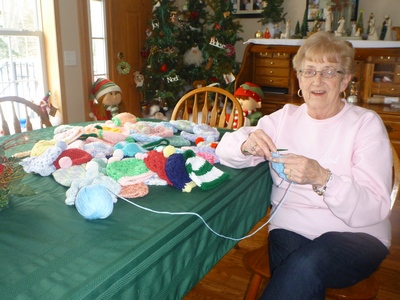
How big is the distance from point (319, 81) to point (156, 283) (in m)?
0.88

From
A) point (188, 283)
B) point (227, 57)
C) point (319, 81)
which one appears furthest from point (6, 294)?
point (227, 57)

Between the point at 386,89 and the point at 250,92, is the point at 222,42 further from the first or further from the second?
the point at 386,89

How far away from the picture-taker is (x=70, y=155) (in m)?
1.23

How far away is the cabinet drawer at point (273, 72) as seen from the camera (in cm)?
389

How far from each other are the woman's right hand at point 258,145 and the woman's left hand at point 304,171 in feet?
0.36

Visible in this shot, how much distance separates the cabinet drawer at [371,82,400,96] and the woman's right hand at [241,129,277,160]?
278 centimetres

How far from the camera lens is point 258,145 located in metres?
1.23

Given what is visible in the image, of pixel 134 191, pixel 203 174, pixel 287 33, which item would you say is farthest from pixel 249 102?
pixel 134 191

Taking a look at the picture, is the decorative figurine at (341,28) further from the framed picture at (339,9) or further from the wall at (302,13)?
the wall at (302,13)

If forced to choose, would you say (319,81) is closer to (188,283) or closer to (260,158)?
(260,158)

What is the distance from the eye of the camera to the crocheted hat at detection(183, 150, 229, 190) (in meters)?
1.10

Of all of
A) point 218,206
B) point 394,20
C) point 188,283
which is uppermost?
point 394,20

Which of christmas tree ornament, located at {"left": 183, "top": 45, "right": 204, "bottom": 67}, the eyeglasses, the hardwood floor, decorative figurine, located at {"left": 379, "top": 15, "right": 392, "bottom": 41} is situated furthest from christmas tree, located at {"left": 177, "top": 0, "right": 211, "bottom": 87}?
the eyeglasses

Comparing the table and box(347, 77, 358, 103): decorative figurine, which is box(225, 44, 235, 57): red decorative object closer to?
box(347, 77, 358, 103): decorative figurine
